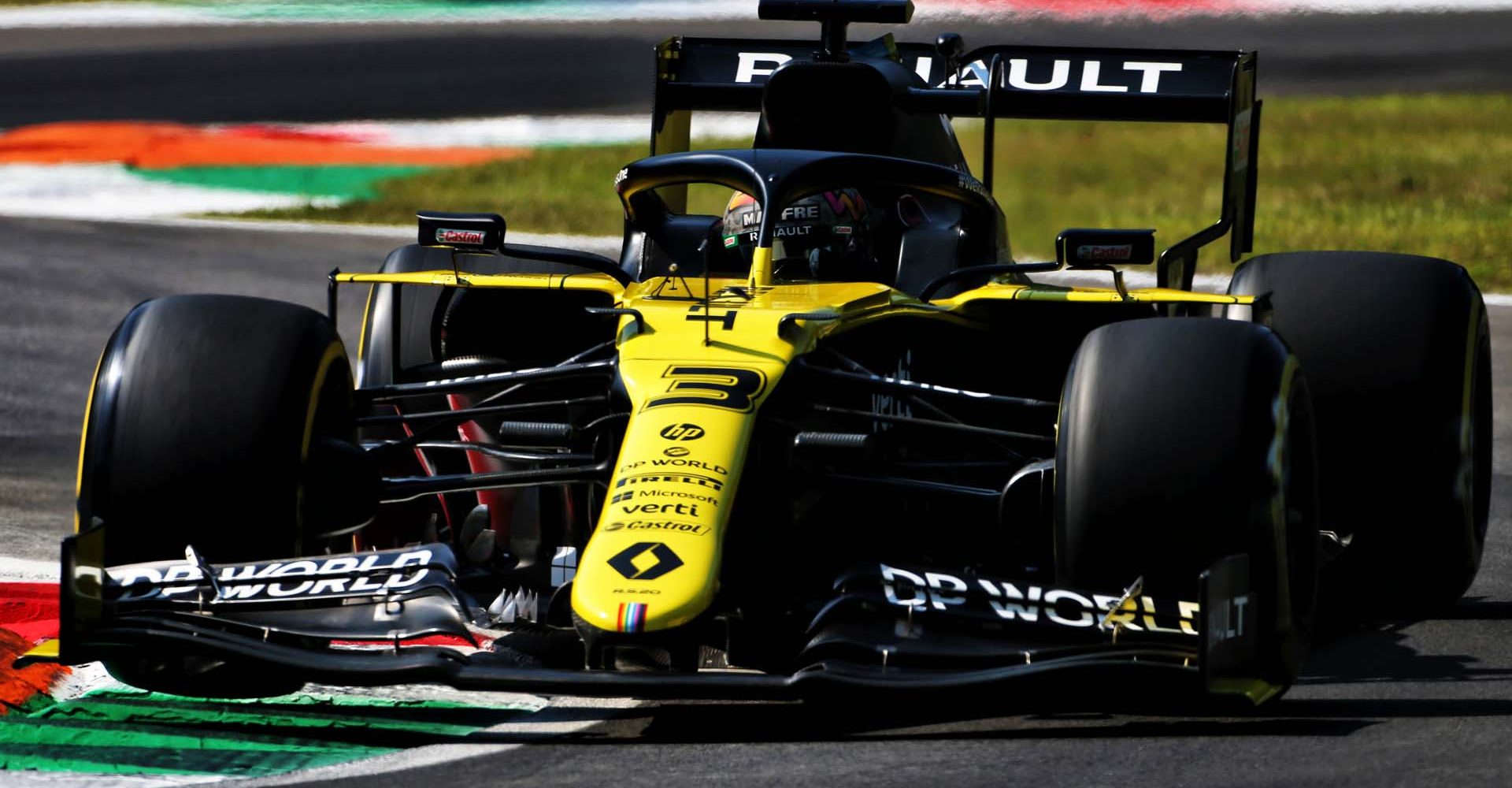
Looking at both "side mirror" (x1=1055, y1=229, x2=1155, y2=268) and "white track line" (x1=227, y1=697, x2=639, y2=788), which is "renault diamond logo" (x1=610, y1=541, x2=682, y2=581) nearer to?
"white track line" (x1=227, y1=697, x2=639, y2=788)

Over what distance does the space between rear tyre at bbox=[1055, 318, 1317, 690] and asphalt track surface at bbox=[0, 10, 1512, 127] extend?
571 inches

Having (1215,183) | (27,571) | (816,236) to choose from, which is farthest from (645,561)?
(1215,183)

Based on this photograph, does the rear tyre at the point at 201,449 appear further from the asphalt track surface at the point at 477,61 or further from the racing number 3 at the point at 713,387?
the asphalt track surface at the point at 477,61

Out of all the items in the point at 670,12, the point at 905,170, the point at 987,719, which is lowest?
the point at 987,719

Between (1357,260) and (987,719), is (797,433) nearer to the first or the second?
(987,719)

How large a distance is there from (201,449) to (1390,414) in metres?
3.61

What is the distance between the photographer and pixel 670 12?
79.4 feet

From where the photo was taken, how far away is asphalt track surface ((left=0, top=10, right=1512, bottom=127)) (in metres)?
21.5

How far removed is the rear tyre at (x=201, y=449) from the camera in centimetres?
620

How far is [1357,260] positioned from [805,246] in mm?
A: 1750

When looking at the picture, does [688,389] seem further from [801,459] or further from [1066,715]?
[1066,715]

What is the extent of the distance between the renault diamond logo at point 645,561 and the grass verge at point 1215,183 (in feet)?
36.4

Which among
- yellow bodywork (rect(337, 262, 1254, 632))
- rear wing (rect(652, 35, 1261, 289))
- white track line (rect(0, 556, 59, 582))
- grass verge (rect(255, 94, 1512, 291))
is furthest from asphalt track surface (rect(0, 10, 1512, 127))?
yellow bodywork (rect(337, 262, 1254, 632))

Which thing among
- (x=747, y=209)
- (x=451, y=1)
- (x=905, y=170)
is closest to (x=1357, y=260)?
(x=905, y=170)
